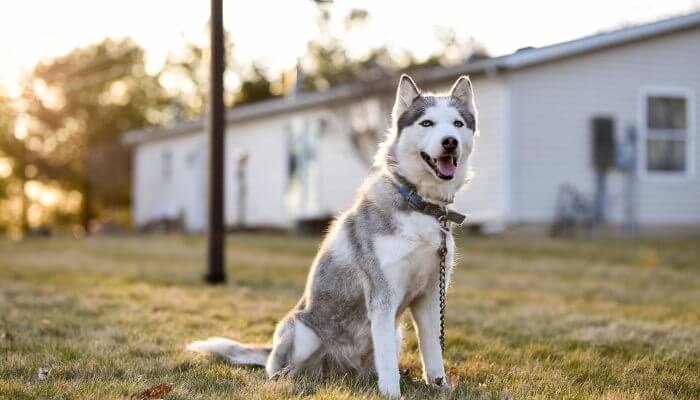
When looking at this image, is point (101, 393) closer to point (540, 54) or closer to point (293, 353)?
point (293, 353)

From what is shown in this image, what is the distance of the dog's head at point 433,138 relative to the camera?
3920 mm

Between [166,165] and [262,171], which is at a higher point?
[166,165]

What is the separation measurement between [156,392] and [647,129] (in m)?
14.0

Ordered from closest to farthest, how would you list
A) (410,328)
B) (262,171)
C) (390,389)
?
(390,389) → (410,328) → (262,171)

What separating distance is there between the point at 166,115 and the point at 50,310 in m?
36.1

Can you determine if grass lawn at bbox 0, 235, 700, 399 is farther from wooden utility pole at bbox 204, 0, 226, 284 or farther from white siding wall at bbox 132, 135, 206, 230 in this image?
white siding wall at bbox 132, 135, 206, 230

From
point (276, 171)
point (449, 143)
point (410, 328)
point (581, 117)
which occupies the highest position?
point (581, 117)

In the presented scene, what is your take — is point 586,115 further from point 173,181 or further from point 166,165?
point 166,165

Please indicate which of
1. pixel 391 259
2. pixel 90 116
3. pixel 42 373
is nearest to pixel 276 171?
pixel 42 373

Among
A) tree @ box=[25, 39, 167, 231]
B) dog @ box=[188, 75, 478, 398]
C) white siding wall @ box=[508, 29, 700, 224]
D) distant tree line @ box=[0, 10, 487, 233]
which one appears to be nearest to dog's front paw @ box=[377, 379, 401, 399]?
dog @ box=[188, 75, 478, 398]

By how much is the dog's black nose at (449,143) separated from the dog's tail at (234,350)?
170 centimetres

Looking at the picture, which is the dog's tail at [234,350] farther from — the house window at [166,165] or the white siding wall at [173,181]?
the house window at [166,165]

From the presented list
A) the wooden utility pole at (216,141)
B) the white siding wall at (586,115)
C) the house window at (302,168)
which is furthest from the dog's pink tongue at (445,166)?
the house window at (302,168)

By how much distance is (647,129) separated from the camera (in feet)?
52.2
